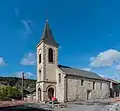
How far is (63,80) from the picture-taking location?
133ft

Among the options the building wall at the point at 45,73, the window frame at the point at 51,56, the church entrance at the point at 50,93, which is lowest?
the church entrance at the point at 50,93

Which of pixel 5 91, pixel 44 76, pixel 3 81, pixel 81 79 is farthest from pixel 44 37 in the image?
pixel 3 81

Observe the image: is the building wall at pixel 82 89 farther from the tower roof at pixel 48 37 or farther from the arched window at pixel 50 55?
the tower roof at pixel 48 37

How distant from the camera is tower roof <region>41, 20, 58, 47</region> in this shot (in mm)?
43847

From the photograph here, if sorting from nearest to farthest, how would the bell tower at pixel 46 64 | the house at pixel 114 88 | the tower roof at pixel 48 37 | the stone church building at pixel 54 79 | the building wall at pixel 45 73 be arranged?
the stone church building at pixel 54 79 < the building wall at pixel 45 73 < the bell tower at pixel 46 64 < the tower roof at pixel 48 37 < the house at pixel 114 88

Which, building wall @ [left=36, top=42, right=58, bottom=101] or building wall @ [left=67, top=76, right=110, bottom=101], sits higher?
building wall @ [left=36, top=42, right=58, bottom=101]

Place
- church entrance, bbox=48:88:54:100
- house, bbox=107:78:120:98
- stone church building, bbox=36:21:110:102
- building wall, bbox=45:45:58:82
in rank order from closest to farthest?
stone church building, bbox=36:21:110:102 < building wall, bbox=45:45:58:82 < church entrance, bbox=48:88:54:100 < house, bbox=107:78:120:98

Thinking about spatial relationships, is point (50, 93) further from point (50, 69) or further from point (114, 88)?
point (114, 88)

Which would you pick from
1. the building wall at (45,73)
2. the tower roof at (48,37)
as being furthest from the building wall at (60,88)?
the tower roof at (48,37)

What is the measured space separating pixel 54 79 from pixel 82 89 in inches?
249

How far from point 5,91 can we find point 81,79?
63.9 ft

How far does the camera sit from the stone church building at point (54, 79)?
41125 mm

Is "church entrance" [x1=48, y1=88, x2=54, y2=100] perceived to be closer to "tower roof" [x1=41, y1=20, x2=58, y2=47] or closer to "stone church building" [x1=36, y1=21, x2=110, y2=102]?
"stone church building" [x1=36, y1=21, x2=110, y2=102]

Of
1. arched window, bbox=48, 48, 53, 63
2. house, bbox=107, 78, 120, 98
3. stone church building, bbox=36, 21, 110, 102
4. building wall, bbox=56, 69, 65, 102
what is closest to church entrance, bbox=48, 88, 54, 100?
stone church building, bbox=36, 21, 110, 102
